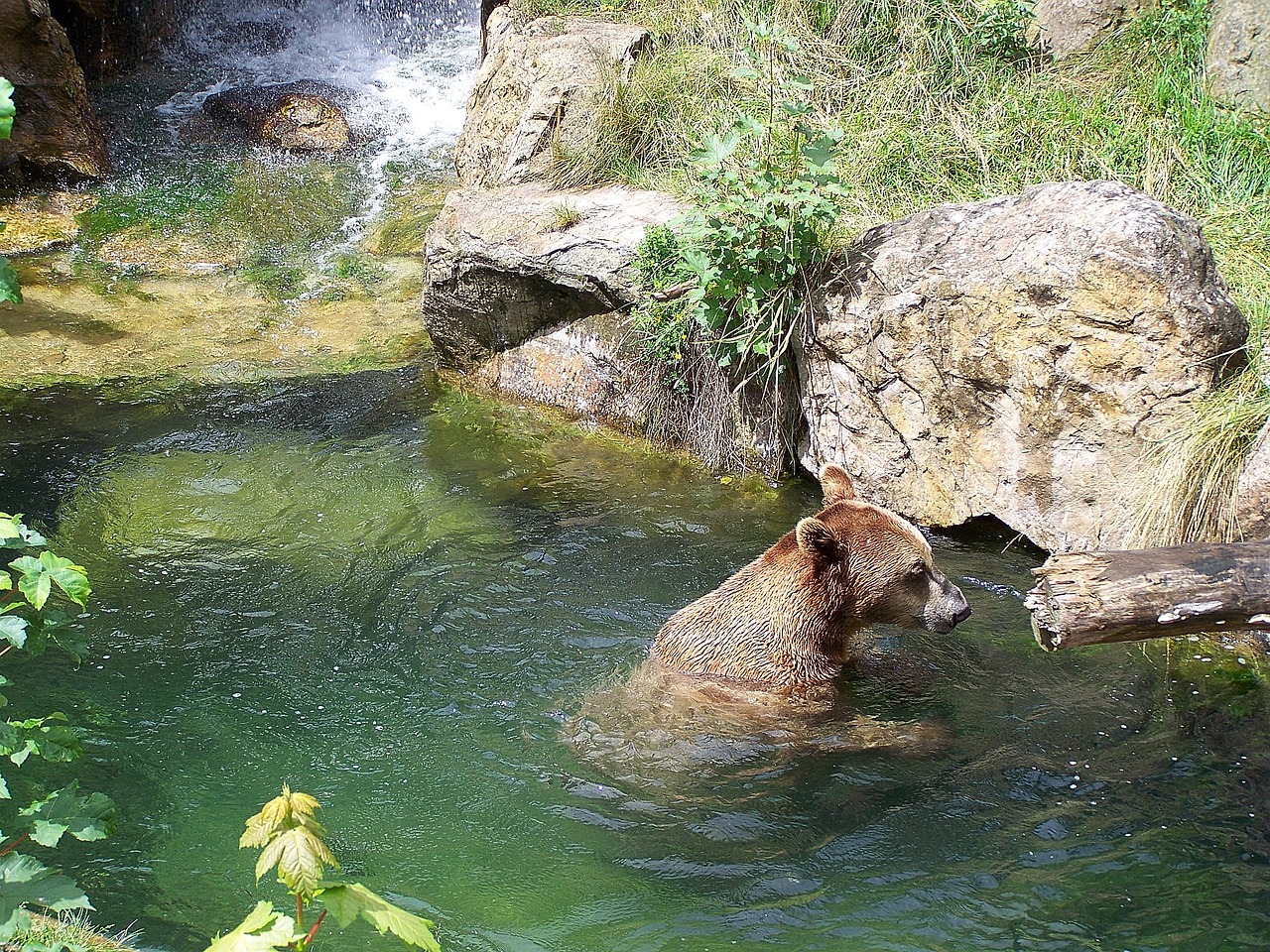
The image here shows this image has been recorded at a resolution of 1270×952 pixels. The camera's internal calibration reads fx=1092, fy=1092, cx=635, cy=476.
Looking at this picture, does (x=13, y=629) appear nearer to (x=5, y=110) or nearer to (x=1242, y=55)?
(x=5, y=110)

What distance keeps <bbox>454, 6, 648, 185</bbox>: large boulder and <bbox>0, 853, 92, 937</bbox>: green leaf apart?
7000 mm

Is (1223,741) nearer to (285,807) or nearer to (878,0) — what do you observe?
(285,807)

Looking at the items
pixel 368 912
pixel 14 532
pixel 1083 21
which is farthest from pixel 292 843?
pixel 1083 21

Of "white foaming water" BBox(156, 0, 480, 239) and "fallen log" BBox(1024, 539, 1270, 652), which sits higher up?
"white foaming water" BBox(156, 0, 480, 239)

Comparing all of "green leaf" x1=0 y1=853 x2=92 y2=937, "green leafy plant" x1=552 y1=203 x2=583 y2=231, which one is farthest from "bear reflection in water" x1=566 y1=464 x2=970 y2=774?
"green leafy plant" x1=552 y1=203 x2=583 y2=231

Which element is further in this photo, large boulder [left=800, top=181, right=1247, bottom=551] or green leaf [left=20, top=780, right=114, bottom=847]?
large boulder [left=800, top=181, right=1247, bottom=551]

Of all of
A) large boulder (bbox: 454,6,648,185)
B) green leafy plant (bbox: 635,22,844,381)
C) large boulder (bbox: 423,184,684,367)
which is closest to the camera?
green leafy plant (bbox: 635,22,844,381)

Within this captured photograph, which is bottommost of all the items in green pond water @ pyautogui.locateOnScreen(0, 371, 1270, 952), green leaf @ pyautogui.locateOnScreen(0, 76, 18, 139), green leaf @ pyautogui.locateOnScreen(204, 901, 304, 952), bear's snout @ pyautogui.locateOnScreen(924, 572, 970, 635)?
green pond water @ pyautogui.locateOnScreen(0, 371, 1270, 952)

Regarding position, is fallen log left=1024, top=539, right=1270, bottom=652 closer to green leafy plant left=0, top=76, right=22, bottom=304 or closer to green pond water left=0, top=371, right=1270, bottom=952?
green pond water left=0, top=371, right=1270, bottom=952

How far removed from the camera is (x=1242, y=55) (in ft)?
24.5

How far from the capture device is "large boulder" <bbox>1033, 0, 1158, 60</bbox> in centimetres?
823

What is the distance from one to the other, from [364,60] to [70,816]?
13534 mm

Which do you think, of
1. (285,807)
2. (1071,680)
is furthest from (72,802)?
(1071,680)

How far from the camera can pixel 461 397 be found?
831 centimetres
